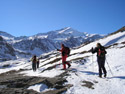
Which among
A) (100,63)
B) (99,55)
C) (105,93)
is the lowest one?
(105,93)

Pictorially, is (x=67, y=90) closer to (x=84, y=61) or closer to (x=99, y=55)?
(x=99, y=55)

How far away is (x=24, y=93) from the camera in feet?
20.5

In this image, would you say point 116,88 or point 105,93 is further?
point 116,88

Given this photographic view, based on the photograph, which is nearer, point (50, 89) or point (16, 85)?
point (50, 89)

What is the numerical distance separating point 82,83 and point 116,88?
2092 millimetres

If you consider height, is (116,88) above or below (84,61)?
below

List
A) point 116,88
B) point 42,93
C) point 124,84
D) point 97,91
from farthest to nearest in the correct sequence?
point 124,84, point 116,88, point 97,91, point 42,93

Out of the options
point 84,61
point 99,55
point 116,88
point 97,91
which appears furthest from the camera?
point 84,61

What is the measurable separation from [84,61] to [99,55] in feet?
26.9

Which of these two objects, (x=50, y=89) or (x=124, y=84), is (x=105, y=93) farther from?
(x=50, y=89)

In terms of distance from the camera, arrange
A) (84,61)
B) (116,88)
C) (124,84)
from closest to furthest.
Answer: (116,88), (124,84), (84,61)

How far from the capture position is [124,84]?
7.54m

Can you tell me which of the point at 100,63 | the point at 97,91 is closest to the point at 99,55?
the point at 100,63

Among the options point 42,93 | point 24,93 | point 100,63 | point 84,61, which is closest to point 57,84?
point 42,93
